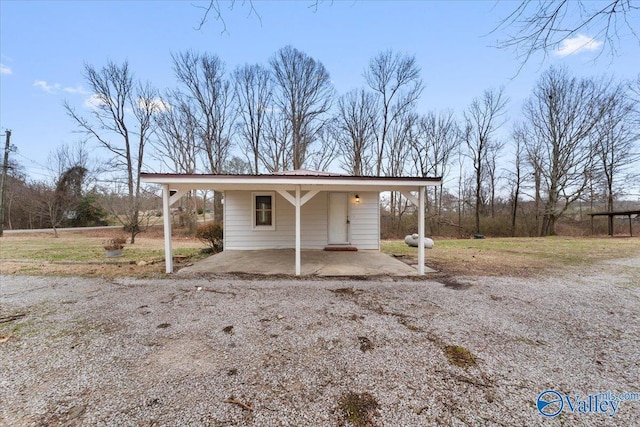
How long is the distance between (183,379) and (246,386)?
54 centimetres

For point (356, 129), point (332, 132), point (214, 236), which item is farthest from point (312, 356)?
point (356, 129)

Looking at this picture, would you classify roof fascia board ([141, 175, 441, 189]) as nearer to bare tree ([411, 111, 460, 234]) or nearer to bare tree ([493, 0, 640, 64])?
bare tree ([493, 0, 640, 64])

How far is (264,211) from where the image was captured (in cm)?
884

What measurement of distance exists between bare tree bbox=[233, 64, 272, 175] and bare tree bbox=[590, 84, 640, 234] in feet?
69.3

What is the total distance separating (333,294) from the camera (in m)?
4.39

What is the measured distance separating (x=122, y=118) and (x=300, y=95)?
12035 mm

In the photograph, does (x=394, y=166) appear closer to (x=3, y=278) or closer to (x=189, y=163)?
(x=189, y=163)

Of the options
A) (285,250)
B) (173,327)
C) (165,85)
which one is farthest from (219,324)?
(165,85)

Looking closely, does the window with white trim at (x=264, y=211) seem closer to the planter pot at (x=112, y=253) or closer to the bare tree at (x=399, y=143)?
the planter pot at (x=112, y=253)

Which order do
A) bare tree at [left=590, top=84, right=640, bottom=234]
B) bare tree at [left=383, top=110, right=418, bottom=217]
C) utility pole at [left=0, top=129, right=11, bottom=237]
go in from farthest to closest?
1. bare tree at [left=383, top=110, right=418, bottom=217]
2. bare tree at [left=590, top=84, right=640, bottom=234]
3. utility pole at [left=0, top=129, right=11, bottom=237]

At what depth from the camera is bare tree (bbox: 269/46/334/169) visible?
18.0 metres

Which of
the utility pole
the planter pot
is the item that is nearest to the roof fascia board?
the planter pot

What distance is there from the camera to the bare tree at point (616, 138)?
15.4 m

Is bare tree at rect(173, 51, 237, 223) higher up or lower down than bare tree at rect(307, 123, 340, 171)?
higher up
